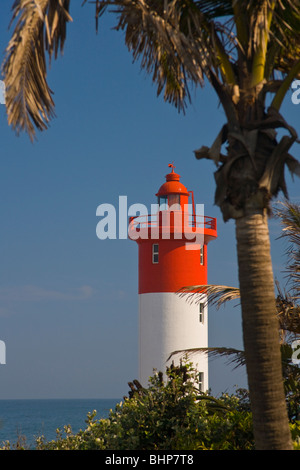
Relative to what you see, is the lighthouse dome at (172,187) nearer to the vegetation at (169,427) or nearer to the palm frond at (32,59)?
the vegetation at (169,427)

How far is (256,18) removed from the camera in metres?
8.44

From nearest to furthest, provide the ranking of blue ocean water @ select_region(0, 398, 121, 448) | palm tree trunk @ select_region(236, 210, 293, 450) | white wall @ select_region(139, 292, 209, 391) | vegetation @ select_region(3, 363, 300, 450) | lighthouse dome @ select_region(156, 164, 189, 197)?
palm tree trunk @ select_region(236, 210, 293, 450) → vegetation @ select_region(3, 363, 300, 450) → white wall @ select_region(139, 292, 209, 391) → lighthouse dome @ select_region(156, 164, 189, 197) → blue ocean water @ select_region(0, 398, 121, 448)

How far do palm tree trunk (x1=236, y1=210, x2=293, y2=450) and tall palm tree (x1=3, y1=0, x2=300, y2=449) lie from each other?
0.04 ft

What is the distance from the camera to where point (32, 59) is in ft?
27.7

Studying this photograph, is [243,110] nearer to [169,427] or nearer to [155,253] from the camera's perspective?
[169,427]

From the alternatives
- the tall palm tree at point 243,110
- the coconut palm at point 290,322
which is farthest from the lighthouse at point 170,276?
the tall palm tree at point 243,110

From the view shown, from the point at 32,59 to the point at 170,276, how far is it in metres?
19.4

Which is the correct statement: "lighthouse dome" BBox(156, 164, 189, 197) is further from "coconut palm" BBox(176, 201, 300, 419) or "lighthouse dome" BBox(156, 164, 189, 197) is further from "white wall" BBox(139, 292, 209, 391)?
"coconut palm" BBox(176, 201, 300, 419)

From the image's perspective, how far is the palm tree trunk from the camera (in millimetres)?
7570

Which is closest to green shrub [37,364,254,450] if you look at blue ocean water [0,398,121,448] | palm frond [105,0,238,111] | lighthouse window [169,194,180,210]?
palm frond [105,0,238,111]

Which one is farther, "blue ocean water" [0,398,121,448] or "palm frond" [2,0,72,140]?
"blue ocean water" [0,398,121,448]

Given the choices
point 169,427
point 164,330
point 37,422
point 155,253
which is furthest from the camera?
point 37,422

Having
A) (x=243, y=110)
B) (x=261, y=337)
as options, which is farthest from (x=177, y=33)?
(x=261, y=337)

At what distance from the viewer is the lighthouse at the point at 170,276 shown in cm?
2636
